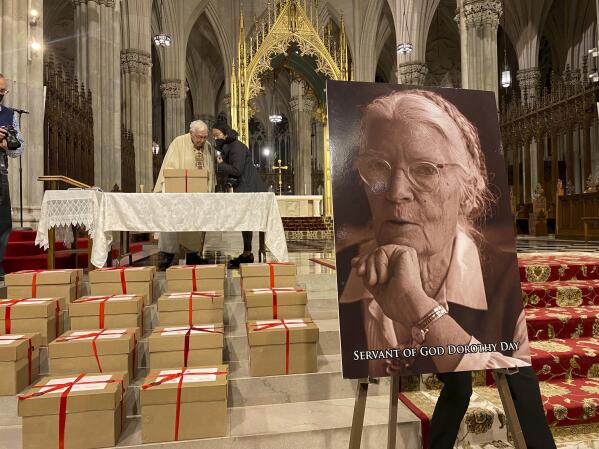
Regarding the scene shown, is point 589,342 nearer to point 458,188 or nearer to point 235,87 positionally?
point 458,188

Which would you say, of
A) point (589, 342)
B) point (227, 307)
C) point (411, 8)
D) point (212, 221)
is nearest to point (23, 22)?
point (212, 221)

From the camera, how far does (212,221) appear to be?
4453 millimetres

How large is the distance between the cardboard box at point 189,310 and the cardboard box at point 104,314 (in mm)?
194

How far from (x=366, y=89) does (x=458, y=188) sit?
500mm

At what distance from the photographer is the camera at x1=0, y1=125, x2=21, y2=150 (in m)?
4.17

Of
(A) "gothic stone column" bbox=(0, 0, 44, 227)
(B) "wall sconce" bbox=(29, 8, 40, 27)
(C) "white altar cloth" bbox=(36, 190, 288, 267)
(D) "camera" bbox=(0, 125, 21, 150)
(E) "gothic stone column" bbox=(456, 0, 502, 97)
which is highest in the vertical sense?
(E) "gothic stone column" bbox=(456, 0, 502, 97)

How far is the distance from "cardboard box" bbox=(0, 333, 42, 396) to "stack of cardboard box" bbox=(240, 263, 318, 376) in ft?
4.33

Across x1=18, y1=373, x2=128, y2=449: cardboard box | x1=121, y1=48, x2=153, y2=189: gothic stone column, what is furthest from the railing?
x1=121, y1=48, x2=153, y2=189: gothic stone column

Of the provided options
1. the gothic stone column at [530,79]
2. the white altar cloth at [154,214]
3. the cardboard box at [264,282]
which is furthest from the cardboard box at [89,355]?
the gothic stone column at [530,79]

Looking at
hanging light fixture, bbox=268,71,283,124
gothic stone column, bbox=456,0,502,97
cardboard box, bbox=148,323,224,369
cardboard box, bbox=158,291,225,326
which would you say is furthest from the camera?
hanging light fixture, bbox=268,71,283,124

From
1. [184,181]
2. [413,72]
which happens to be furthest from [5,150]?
[413,72]

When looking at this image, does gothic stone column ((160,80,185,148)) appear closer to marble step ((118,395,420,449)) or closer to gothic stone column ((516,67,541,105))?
gothic stone column ((516,67,541,105))

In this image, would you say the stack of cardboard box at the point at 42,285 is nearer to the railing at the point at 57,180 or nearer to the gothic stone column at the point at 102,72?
the railing at the point at 57,180

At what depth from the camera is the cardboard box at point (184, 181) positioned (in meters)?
4.59
